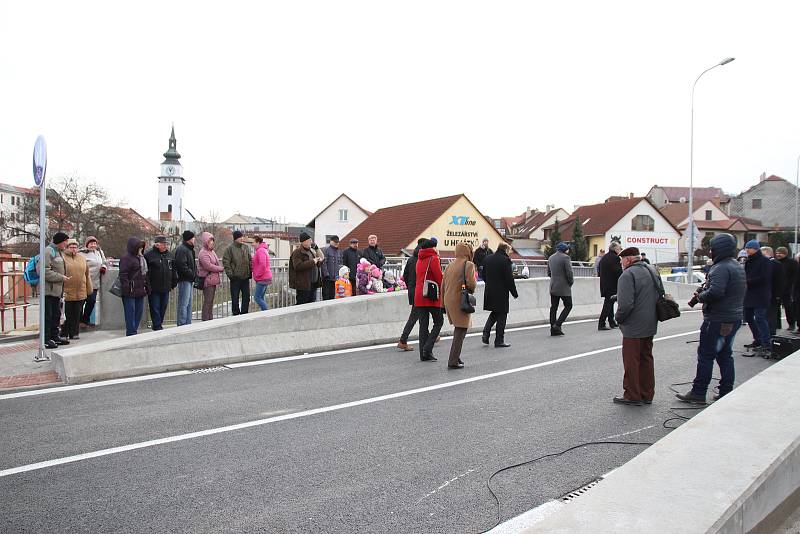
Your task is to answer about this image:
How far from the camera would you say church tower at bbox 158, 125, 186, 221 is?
179 meters

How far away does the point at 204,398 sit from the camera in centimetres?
753

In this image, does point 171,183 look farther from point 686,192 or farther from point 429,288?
point 429,288

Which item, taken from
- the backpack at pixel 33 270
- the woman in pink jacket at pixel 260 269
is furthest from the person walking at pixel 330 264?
the backpack at pixel 33 270

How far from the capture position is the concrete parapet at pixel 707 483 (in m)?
3.17

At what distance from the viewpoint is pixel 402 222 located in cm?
6053

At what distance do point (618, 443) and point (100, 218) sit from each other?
6587cm

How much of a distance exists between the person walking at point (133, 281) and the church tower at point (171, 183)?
177025mm

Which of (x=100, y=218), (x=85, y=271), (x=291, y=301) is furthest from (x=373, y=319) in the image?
(x=100, y=218)

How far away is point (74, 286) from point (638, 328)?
8.78 meters

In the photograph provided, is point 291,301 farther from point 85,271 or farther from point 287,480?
point 287,480

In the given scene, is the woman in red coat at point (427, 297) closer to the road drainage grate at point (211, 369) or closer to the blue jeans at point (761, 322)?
the road drainage grate at point (211, 369)

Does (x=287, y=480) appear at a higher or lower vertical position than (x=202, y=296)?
lower

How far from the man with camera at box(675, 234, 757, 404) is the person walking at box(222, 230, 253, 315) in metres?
8.46

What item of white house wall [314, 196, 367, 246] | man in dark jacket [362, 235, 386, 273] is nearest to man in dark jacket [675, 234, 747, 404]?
man in dark jacket [362, 235, 386, 273]
